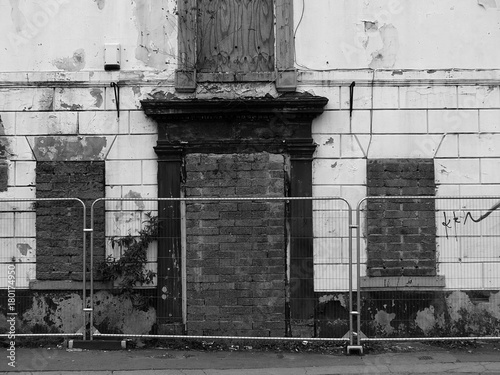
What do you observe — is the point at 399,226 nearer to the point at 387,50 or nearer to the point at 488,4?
the point at 387,50

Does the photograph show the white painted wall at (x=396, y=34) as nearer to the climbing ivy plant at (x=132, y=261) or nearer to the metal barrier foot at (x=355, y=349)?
the climbing ivy plant at (x=132, y=261)

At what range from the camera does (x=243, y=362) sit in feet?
23.5

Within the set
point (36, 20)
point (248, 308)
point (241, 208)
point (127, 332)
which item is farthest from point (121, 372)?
point (36, 20)

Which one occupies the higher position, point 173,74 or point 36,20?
point 36,20

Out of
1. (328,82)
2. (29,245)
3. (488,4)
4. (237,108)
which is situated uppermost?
Answer: (488,4)

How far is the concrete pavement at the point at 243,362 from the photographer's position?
22.4ft

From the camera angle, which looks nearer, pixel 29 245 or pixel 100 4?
pixel 29 245

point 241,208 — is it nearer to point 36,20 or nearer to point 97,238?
point 97,238

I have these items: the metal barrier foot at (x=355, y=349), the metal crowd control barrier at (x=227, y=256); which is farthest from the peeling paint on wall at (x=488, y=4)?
the metal barrier foot at (x=355, y=349)

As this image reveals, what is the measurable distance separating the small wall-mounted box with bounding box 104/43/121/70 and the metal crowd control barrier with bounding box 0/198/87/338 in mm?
1752

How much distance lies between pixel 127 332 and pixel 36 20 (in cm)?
410

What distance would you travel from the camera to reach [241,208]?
794 cm

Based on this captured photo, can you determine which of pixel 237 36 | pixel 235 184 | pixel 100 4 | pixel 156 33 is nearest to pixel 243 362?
pixel 235 184

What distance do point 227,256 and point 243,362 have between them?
1355 millimetres
